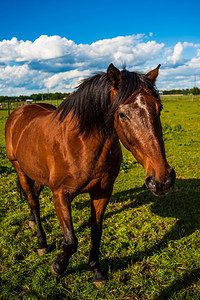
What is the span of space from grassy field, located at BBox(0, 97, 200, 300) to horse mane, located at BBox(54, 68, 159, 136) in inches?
73.4

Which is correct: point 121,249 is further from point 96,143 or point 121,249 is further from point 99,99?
point 99,99

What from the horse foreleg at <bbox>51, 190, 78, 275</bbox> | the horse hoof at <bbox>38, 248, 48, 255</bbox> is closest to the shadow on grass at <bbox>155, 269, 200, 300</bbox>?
the horse foreleg at <bbox>51, 190, 78, 275</bbox>

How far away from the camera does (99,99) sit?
7.80ft

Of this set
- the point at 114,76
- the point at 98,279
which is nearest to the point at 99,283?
the point at 98,279

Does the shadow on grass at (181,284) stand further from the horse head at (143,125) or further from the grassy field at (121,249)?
the horse head at (143,125)

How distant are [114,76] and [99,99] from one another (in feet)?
1.00

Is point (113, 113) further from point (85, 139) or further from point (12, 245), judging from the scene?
point (12, 245)

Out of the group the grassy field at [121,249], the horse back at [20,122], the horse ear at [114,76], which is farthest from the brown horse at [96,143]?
the horse back at [20,122]

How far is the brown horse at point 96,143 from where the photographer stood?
1.94 metres

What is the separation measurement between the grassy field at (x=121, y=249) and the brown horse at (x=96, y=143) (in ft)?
0.73

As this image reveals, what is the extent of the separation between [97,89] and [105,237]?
249cm

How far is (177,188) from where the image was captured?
5605 millimetres

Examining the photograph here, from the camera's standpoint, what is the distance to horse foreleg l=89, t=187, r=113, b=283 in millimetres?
2891

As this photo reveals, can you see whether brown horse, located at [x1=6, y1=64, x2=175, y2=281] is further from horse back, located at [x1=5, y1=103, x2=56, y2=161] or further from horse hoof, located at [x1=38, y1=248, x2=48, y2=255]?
horse back, located at [x1=5, y1=103, x2=56, y2=161]
